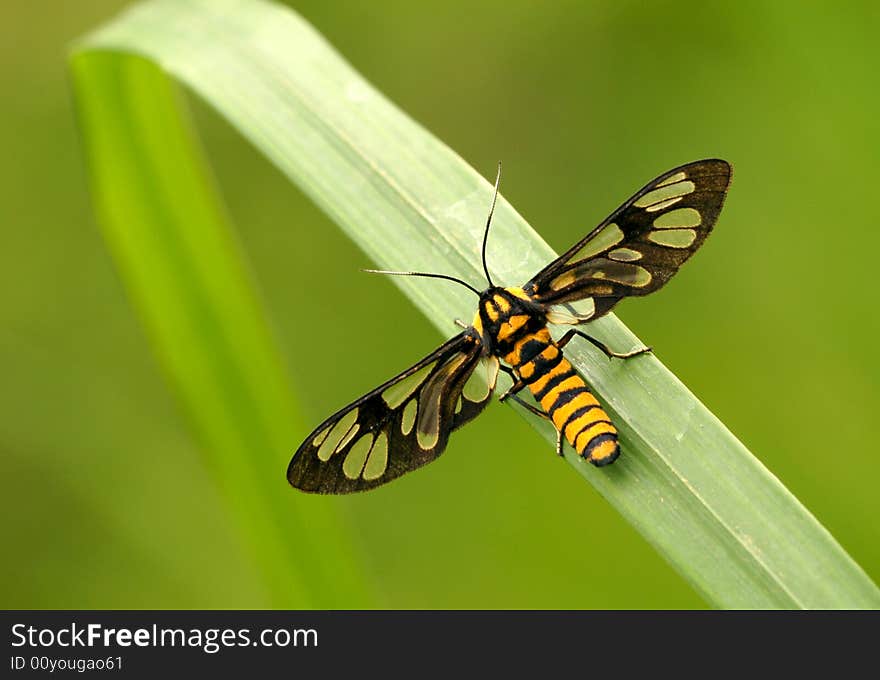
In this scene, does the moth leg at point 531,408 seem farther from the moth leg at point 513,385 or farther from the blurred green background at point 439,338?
the blurred green background at point 439,338

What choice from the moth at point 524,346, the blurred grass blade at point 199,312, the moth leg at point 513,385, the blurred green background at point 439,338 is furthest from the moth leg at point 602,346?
the blurred green background at point 439,338

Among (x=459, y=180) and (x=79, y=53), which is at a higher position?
(x=79, y=53)

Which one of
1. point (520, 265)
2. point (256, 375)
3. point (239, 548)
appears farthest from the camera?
point (239, 548)

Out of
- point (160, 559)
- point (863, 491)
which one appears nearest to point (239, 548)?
point (160, 559)

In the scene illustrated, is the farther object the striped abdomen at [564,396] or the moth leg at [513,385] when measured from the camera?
the moth leg at [513,385]

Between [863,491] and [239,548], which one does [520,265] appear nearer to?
[863,491]

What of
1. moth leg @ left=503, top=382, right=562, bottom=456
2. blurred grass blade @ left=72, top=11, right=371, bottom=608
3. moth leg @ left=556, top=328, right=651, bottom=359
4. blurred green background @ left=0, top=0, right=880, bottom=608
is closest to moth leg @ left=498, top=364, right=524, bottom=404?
moth leg @ left=503, top=382, right=562, bottom=456
